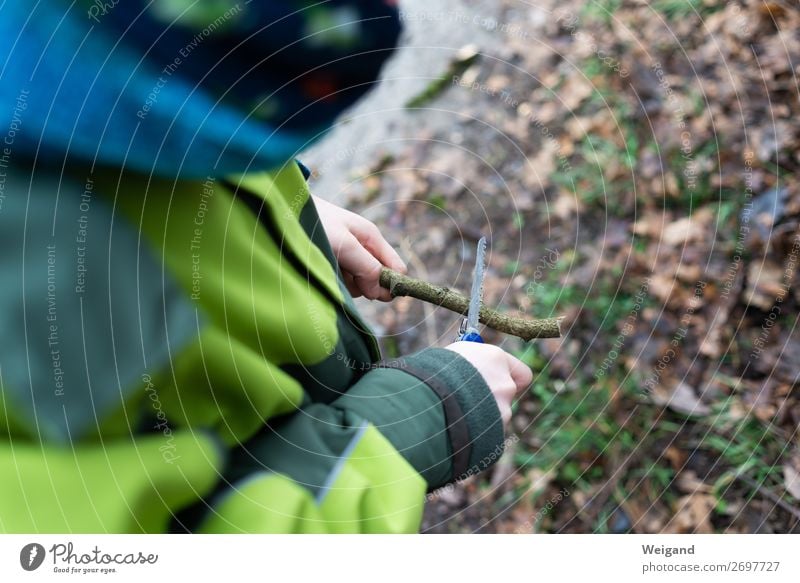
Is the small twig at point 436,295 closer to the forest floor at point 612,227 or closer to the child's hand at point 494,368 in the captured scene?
the child's hand at point 494,368

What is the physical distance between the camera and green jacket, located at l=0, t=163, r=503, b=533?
1.42 ft

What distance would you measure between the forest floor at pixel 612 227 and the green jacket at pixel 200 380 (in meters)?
0.43

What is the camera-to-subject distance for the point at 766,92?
121cm

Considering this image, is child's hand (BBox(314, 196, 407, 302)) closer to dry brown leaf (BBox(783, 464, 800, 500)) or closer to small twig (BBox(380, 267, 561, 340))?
small twig (BBox(380, 267, 561, 340))

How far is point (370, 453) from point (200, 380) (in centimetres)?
18

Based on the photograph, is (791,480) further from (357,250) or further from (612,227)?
(357,250)

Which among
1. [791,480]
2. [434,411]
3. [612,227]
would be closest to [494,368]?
[434,411]

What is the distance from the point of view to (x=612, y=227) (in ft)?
4.27

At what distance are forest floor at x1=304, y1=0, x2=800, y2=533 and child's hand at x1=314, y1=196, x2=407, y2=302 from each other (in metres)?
0.20

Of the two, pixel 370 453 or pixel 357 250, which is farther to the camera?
pixel 357 250

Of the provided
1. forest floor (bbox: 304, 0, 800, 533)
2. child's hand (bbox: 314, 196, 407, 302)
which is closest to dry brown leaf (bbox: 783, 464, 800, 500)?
forest floor (bbox: 304, 0, 800, 533)

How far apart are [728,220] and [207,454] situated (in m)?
1.02

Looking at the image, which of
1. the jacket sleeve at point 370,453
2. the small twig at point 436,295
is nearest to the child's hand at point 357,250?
the small twig at point 436,295

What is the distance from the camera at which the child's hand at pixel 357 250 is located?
2.57 ft
